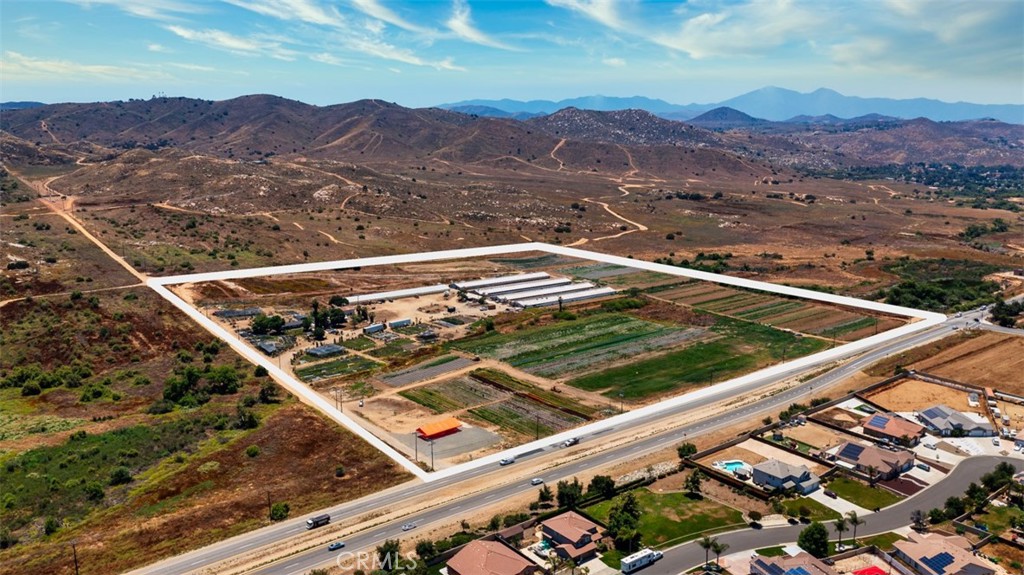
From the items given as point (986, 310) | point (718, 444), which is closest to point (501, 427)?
point (718, 444)

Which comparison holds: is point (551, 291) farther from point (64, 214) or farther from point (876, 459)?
point (64, 214)

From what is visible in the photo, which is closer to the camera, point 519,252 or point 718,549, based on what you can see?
point 718,549

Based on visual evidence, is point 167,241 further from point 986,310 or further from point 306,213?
point 986,310

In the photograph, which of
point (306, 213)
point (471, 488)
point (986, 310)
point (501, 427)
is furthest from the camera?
point (306, 213)

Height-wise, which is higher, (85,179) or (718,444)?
(85,179)

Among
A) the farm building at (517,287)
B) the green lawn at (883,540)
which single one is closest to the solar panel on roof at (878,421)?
the green lawn at (883,540)

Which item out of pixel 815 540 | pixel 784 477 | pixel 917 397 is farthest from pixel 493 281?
pixel 815 540

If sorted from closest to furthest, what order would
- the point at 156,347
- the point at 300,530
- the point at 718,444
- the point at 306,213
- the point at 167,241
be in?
1. the point at 300,530
2. the point at 718,444
3. the point at 156,347
4. the point at 167,241
5. the point at 306,213

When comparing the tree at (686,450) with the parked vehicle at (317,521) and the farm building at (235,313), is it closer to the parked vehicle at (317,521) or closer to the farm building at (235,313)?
the parked vehicle at (317,521)
